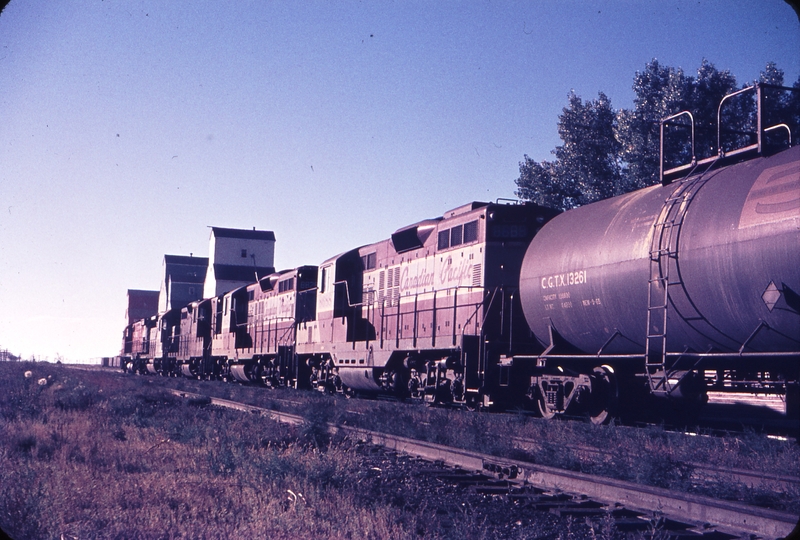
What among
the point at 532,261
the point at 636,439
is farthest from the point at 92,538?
the point at 532,261

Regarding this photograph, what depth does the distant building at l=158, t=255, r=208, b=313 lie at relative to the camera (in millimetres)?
80938

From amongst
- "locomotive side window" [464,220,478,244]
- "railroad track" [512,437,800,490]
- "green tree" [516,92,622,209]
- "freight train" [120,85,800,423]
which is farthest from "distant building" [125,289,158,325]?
"railroad track" [512,437,800,490]

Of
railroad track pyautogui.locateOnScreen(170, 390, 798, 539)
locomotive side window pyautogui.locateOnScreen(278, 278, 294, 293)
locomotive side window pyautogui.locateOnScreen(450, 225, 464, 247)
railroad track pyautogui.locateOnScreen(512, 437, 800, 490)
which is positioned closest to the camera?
railroad track pyautogui.locateOnScreen(170, 390, 798, 539)

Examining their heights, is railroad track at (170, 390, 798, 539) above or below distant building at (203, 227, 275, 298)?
below

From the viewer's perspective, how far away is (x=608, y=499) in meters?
7.00

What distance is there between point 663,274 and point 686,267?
1.41ft

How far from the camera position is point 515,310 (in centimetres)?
1479

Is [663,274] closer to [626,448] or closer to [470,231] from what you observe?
[626,448]

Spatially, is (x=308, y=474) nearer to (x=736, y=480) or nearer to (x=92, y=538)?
(x=92, y=538)

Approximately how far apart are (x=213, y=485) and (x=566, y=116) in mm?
27170

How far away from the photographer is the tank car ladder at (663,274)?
32.7ft

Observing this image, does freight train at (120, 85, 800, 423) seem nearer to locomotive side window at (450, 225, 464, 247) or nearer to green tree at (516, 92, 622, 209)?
locomotive side window at (450, 225, 464, 247)

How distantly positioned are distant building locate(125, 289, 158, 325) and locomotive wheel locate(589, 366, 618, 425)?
293ft

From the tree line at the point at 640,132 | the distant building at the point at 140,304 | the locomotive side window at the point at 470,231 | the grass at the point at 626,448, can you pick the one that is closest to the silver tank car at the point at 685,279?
the grass at the point at 626,448
